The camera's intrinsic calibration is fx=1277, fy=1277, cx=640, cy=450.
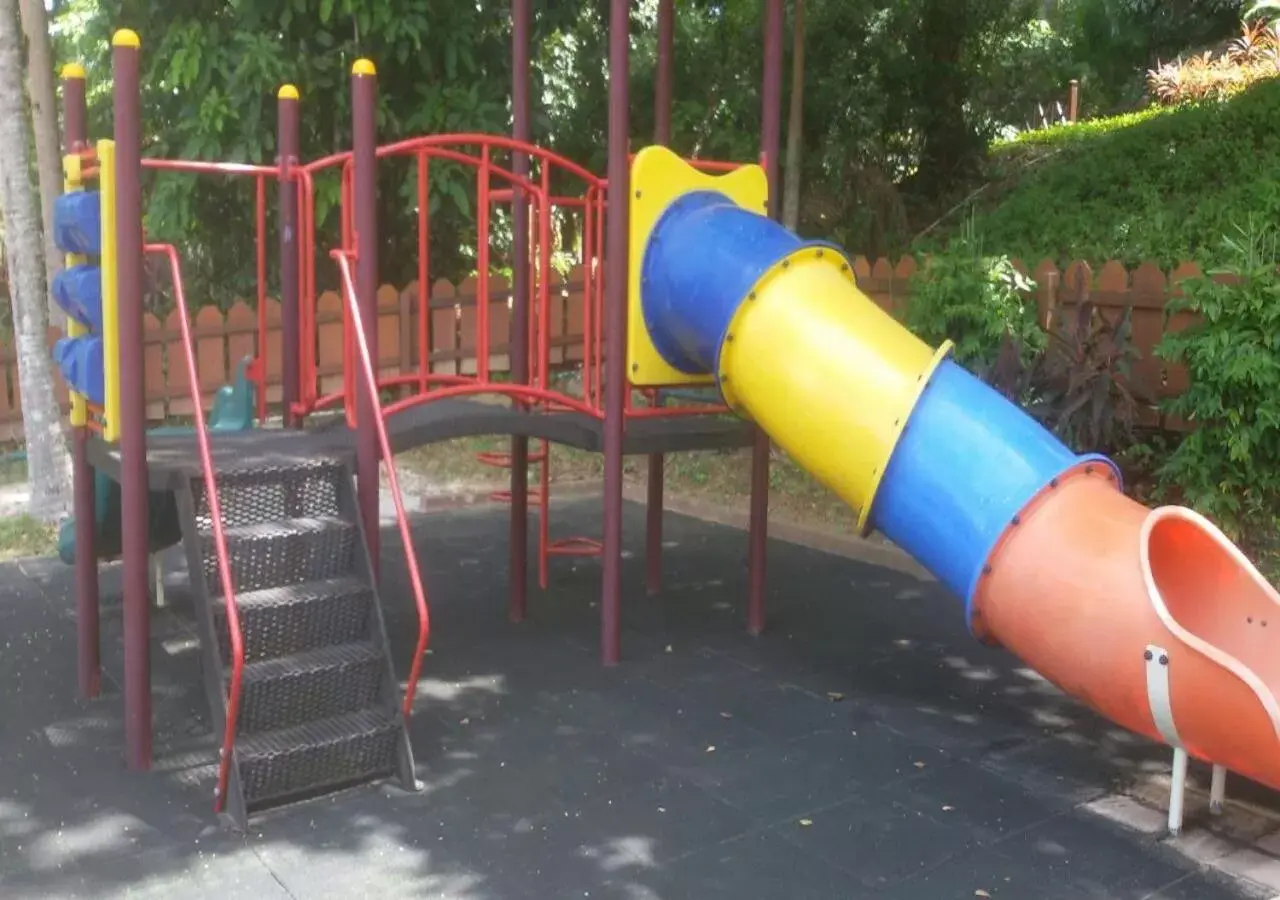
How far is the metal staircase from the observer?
3930 millimetres

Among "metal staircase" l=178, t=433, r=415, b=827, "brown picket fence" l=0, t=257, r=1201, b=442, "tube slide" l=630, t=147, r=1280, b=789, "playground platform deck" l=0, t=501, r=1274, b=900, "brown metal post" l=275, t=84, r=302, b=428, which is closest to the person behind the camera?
"playground platform deck" l=0, t=501, r=1274, b=900

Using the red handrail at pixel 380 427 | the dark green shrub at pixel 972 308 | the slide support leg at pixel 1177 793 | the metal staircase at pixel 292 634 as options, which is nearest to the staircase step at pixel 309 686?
the metal staircase at pixel 292 634

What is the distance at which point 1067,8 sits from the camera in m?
19.4

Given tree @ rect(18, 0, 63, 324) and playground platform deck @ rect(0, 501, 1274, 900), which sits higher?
tree @ rect(18, 0, 63, 324)

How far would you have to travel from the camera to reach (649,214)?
17.4 ft

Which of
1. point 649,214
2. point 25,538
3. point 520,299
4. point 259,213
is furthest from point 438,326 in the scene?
point 649,214

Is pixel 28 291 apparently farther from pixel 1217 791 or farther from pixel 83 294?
pixel 1217 791

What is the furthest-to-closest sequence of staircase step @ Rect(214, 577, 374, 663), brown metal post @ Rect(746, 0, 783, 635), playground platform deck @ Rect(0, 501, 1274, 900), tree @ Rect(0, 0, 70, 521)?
1. tree @ Rect(0, 0, 70, 521)
2. brown metal post @ Rect(746, 0, 783, 635)
3. staircase step @ Rect(214, 577, 374, 663)
4. playground platform deck @ Rect(0, 501, 1274, 900)

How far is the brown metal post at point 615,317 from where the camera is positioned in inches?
202

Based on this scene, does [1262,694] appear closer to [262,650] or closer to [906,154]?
[262,650]

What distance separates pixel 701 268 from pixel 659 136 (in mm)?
1523

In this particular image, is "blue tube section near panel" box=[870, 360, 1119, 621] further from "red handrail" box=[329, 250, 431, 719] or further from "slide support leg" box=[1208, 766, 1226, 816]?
"red handrail" box=[329, 250, 431, 719]

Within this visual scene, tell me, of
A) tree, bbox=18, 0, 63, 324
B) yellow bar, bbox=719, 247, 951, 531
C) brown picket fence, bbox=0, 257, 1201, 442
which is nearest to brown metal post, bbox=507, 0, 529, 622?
yellow bar, bbox=719, 247, 951, 531

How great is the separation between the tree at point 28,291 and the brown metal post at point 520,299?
→ 2.77 metres
